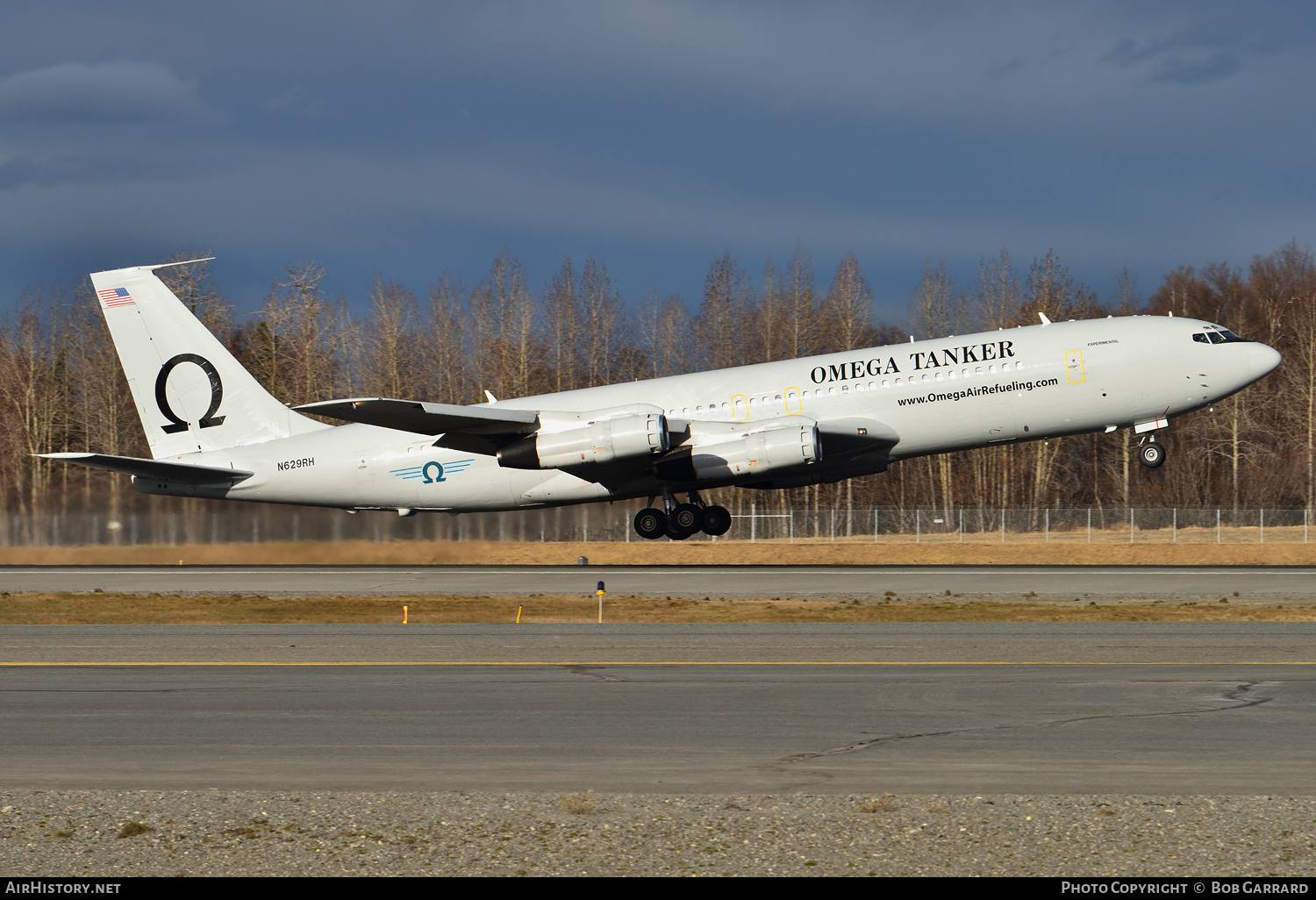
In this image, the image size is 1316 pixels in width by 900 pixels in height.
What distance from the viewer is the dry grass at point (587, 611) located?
27.2 m

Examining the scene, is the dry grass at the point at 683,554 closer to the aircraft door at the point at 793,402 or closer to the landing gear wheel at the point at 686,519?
the landing gear wheel at the point at 686,519

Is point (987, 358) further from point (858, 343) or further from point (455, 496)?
point (858, 343)

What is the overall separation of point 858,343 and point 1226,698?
198ft

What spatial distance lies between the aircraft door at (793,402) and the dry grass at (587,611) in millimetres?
6049

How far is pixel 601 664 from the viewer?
1967cm

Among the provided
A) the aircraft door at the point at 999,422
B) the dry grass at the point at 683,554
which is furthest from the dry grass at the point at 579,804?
the dry grass at the point at 683,554

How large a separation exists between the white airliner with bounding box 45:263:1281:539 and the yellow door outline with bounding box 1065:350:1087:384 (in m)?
0.03

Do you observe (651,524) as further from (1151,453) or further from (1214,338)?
(1214,338)

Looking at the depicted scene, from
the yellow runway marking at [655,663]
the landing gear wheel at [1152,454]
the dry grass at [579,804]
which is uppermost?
the landing gear wheel at [1152,454]

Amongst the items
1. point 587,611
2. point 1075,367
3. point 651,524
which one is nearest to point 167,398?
point 651,524

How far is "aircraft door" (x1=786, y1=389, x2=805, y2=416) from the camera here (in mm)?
34375

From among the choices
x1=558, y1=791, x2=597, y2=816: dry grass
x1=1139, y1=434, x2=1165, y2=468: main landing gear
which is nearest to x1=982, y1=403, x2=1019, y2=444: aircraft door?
x1=1139, y1=434, x2=1165, y2=468: main landing gear

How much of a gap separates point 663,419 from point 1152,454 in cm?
1334

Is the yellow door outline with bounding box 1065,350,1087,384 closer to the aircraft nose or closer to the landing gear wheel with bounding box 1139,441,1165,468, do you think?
the landing gear wheel with bounding box 1139,441,1165,468
